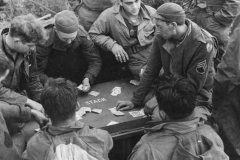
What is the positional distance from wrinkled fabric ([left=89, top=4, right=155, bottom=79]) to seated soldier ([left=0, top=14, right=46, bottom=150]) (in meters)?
1.09

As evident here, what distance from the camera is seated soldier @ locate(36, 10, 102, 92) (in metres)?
4.27

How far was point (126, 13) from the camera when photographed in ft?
15.7

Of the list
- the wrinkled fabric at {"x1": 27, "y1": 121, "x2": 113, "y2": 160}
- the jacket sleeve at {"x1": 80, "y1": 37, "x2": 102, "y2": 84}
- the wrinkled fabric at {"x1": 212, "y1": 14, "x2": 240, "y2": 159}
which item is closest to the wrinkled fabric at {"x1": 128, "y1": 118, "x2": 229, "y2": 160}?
the wrinkled fabric at {"x1": 27, "y1": 121, "x2": 113, "y2": 160}

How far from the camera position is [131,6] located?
460 cm

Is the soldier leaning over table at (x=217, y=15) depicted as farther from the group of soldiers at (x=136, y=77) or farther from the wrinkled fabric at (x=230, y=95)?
the wrinkled fabric at (x=230, y=95)

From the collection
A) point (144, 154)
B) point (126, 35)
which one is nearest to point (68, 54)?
point (126, 35)

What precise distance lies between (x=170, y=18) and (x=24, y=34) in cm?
144

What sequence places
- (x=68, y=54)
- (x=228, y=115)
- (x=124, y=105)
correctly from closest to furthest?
(x=228, y=115)
(x=124, y=105)
(x=68, y=54)

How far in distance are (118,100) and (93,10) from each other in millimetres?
1752

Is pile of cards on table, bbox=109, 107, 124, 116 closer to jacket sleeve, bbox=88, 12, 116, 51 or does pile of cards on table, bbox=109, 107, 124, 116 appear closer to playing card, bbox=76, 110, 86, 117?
playing card, bbox=76, 110, 86, 117

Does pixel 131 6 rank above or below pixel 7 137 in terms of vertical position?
above

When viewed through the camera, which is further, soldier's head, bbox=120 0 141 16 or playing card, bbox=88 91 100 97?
soldier's head, bbox=120 0 141 16

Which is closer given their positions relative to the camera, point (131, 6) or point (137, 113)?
point (137, 113)

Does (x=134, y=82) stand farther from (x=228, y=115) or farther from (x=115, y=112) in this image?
(x=228, y=115)
